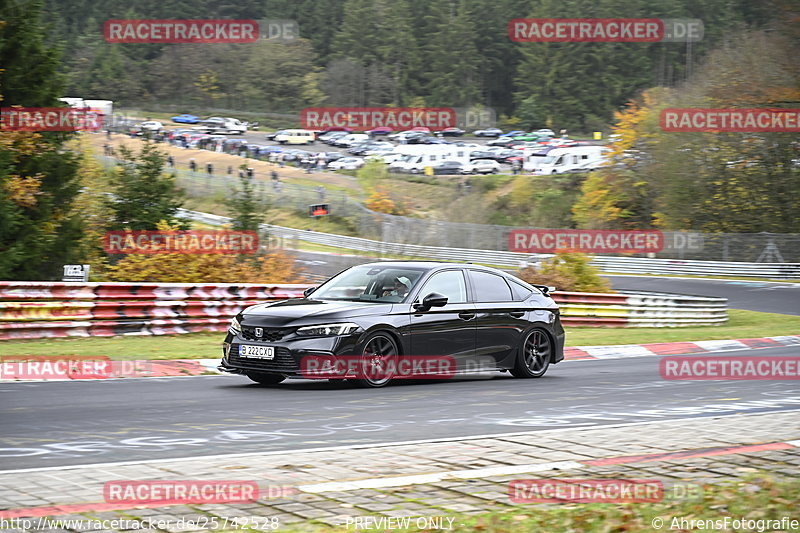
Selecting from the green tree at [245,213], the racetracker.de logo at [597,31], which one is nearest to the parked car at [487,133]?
the racetracker.de logo at [597,31]

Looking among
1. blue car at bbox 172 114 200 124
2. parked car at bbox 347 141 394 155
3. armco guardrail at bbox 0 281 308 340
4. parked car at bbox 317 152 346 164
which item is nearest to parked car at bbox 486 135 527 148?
parked car at bbox 347 141 394 155

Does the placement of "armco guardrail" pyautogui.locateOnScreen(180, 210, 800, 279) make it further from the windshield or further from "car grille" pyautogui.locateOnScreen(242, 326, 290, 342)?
"car grille" pyautogui.locateOnScreen(242, 326, 290, 342)

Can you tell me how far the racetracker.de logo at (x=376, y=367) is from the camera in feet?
39.2

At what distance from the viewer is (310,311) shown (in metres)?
12.3

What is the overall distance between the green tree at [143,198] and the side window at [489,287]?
1835cm

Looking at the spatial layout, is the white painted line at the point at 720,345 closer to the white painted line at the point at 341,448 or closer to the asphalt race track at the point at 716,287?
the white painted line at the point at 341,448

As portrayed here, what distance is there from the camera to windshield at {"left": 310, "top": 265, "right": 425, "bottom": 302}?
42.6ft

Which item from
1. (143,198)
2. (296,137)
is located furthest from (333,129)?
(143,198)

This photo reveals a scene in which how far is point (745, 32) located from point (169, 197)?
39.3 m

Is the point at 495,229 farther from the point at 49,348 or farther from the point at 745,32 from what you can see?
the point at 49,348

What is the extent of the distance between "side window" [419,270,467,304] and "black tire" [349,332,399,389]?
0.96 m

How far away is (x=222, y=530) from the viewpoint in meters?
5.41

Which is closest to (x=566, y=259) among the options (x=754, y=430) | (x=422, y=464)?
(x=754, y=430)

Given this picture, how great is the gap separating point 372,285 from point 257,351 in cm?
184
